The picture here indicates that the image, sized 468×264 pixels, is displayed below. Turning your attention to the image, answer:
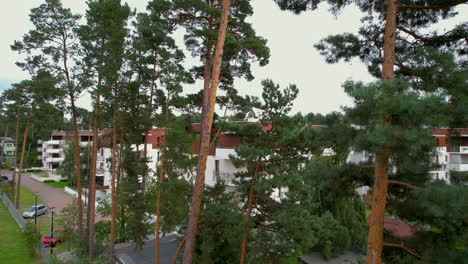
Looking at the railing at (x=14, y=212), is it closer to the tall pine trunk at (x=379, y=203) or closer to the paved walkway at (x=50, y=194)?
the paved walkway at (x=50, y=194)

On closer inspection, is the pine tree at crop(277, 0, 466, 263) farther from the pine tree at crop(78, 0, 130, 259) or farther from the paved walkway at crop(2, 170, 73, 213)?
the paved walkway at crop(2, 170, 73, 213)

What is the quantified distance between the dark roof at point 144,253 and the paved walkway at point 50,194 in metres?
13.7

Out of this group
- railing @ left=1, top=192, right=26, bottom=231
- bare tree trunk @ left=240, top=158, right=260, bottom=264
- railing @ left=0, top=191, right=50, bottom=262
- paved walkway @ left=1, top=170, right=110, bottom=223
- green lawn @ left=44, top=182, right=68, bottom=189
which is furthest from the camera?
green lawn @ left=44, top=182, right=68, bottom=189

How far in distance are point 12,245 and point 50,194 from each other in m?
18.7

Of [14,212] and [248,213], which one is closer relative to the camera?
[248,213]

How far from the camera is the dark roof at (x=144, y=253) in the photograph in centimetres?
1417

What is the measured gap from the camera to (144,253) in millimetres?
15352

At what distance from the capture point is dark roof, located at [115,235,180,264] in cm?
1417

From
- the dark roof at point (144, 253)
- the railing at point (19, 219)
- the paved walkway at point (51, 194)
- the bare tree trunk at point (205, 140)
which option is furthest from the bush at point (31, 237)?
the bare tree trunk at point (205, 140)

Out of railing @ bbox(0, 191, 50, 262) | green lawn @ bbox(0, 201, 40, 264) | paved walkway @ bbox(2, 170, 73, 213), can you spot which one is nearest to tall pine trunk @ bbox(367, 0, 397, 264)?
railing @ bbox(0, 191, 50, 262)

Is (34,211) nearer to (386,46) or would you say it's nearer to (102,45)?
(102,45)

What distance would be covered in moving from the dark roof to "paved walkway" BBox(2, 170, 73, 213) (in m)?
13.7

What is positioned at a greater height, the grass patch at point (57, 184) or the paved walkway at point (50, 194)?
the grass patch at point (57, 184)

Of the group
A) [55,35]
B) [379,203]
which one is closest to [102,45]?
[55,35]
